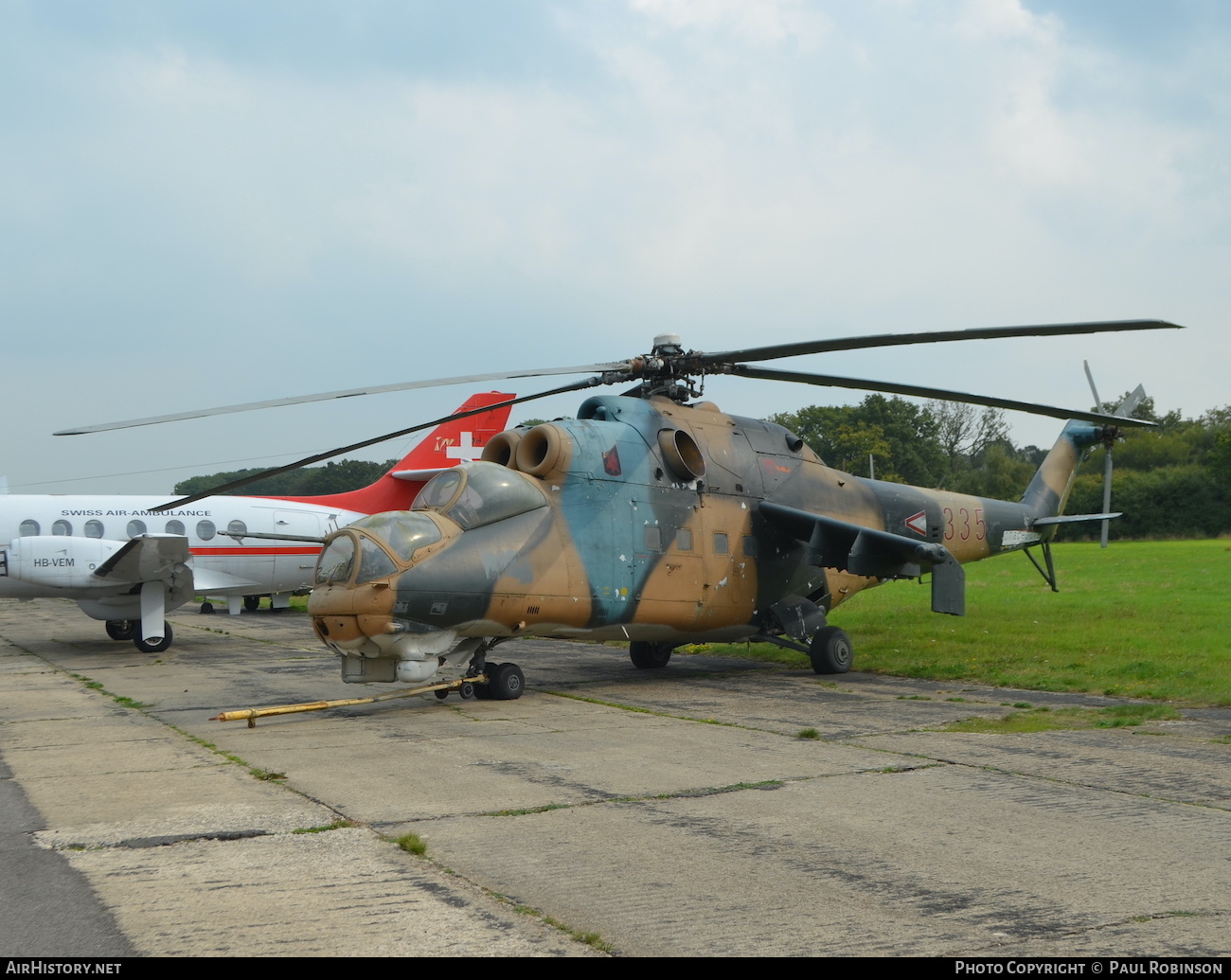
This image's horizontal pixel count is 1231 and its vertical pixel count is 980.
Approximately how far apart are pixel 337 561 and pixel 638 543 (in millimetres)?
3801

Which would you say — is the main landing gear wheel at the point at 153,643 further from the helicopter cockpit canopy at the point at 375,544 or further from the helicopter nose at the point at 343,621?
Answer: the helicopter nose at the point at 343,621

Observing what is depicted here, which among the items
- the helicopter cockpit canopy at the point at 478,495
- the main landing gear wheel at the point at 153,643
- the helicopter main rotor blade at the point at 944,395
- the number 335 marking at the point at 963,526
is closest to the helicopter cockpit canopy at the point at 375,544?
the helicopter cockpit canopy at the point at 478,495

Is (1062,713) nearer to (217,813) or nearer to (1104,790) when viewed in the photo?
(1104,790)

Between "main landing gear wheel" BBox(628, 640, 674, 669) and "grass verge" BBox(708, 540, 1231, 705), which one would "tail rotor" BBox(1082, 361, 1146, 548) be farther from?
"main landing gear wheel" BBox(628, 640, 674, 669)

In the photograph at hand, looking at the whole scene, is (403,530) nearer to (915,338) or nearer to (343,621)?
(343,621)

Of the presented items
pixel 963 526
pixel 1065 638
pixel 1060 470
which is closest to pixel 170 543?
pixel 963 526

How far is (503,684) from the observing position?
461 inches

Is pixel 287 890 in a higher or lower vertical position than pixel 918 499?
lower

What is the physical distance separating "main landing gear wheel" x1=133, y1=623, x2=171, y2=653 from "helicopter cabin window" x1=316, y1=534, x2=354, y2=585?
32.5ft

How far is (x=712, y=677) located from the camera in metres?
14.6

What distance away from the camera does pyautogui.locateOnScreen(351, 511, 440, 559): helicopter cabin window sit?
10.5 m

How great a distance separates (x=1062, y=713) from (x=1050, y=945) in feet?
23.8

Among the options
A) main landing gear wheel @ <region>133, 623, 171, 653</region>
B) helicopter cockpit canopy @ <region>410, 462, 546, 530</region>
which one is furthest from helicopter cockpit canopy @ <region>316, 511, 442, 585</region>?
main landing gear wheel @ <region>133, 623, 171, 653</region>

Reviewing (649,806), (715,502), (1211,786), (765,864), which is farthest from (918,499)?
(765,864)
